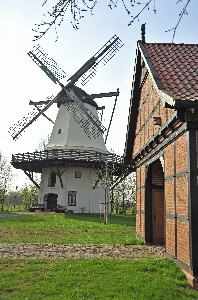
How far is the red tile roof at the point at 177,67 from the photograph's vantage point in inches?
270

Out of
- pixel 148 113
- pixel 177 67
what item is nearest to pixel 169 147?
pixel 177 67

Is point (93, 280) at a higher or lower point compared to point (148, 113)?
lower

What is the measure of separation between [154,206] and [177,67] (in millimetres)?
4852

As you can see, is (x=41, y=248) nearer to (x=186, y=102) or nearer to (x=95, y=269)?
(x=95, y=269)

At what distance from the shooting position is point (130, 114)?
41.1 feet

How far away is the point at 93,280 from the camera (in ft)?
18.3

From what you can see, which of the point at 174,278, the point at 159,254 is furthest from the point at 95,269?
the point at 159,254

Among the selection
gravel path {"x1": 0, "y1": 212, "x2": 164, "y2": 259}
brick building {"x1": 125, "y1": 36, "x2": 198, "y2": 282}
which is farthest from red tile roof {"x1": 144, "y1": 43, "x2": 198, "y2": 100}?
gravel path {"x1": 0, "y1": 212, "x2": 164, "y2": 259}

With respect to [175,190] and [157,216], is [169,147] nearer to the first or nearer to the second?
[175,190]

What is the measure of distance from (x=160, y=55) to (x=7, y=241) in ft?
25.8

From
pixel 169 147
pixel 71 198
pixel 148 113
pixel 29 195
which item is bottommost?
pixel 29 195

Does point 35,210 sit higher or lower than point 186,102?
lower

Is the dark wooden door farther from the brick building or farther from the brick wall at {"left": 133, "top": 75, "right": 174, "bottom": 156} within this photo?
the brick wall at {"left": 133, "top": 75, "right": 174, "bottom": 156}

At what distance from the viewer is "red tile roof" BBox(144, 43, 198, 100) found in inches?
270
